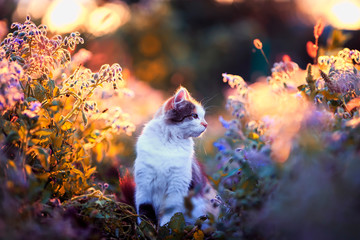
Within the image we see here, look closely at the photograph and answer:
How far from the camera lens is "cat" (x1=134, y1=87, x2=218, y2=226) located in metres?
2.16

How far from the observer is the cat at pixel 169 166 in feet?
7.10

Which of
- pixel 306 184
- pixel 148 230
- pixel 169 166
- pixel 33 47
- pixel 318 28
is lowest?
pixel 148 230

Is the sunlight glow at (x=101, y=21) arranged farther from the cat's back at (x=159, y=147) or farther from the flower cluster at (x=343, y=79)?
the flower cluster at (x=343, y=79)

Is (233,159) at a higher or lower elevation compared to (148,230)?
higher

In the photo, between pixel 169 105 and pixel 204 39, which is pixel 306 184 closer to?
pixel 169 105

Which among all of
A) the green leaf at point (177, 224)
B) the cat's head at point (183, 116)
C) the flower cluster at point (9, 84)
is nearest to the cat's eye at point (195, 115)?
the cat's head at point (183, 116)

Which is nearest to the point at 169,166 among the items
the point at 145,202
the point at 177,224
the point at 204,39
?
the point at 145,202

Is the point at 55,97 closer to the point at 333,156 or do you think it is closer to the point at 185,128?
the point at 185,128

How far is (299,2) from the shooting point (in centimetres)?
866

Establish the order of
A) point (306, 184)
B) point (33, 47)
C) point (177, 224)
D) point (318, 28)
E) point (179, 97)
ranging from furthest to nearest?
point (179, 97), point (318, 28), point (33, 47), point (177, 224), point (306, 184)

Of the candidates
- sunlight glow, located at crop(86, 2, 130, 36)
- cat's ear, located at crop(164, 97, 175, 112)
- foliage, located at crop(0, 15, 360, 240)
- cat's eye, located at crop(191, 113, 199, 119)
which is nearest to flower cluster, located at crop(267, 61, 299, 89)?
foliage, located at crop(0, 15, 360, 240)

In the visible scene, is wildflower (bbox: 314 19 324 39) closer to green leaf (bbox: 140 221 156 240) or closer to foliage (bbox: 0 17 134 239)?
foliage (bbox: 0 17 134 239)

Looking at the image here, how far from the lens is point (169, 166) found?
2.17 m

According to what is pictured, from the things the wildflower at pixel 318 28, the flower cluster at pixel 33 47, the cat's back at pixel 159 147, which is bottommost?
the cat's back at pixel 159 147
